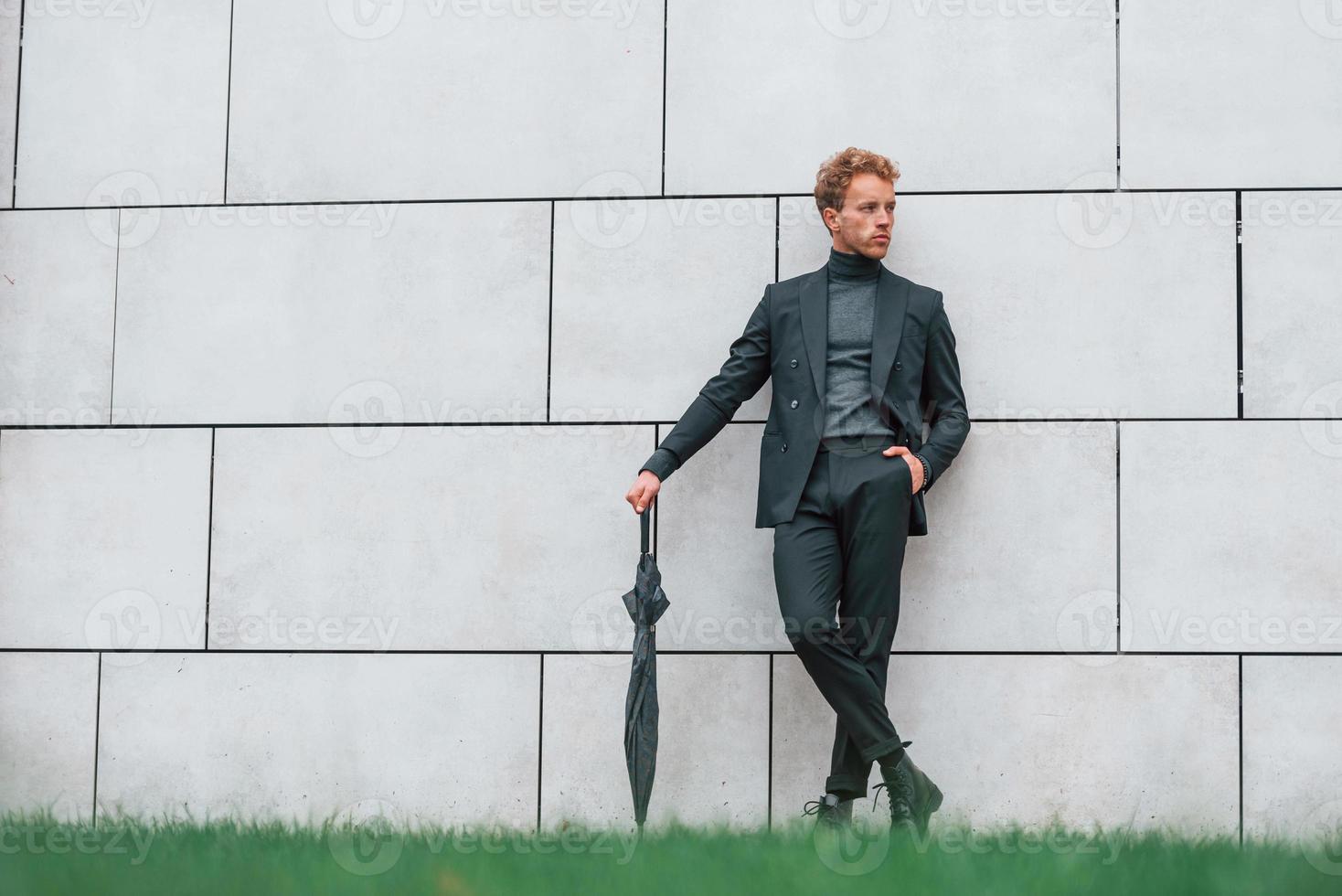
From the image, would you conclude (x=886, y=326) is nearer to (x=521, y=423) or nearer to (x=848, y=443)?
(x=848, y=443)

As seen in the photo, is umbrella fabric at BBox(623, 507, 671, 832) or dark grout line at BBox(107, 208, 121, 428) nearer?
umbrella fabric at BBox(623, 507, 671, 832)

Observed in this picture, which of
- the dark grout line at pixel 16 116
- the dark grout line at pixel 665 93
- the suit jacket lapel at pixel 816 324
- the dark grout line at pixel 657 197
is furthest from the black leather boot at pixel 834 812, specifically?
the dark grout line at pixel 16 116

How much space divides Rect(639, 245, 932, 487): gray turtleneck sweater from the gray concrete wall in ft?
1.68

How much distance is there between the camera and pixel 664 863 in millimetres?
4918

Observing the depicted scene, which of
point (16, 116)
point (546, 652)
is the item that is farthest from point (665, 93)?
point (16, 116)

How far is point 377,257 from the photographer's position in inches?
267

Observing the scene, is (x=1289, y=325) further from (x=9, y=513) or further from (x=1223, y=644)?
(x=9, y=513)

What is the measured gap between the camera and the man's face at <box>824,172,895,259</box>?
5.99m

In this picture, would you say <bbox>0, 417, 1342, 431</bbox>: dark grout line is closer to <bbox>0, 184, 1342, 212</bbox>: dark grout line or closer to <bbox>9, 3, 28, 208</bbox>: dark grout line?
<bbox>0, 184, 1342, 212</bbox>: dark grout line

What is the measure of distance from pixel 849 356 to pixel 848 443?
0.39 meters

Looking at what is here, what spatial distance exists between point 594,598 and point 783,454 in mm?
1235

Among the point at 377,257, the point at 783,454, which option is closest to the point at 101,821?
the point at 377,257

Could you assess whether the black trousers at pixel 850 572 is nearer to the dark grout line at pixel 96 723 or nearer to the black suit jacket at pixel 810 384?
the black suit jacket at pixel 810 384

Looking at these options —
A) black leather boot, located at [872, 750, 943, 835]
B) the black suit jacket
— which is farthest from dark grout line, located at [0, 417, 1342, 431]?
black leather boot, located at [872, 750, 943, 835]
